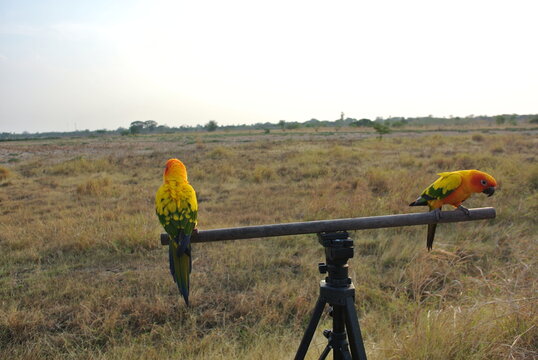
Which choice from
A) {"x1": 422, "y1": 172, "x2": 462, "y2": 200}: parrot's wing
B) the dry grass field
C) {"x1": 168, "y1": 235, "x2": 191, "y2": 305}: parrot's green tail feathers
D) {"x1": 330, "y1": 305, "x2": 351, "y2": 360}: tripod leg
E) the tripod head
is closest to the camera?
the tripod head

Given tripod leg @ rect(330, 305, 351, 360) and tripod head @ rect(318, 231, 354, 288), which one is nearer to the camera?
tripod head @ rect(318, 231, 354, 288)

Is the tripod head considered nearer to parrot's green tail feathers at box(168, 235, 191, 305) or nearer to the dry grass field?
parrot's green tail feathers at box(168, 235, 191, 305)

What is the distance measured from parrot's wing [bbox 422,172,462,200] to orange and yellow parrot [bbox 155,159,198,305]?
1533 millimetres

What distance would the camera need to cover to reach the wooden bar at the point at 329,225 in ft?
4.83

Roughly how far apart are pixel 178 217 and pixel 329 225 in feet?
2.86

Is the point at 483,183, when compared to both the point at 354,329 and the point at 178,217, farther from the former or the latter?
the point at 178,217

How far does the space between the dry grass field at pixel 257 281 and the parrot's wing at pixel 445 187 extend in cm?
74

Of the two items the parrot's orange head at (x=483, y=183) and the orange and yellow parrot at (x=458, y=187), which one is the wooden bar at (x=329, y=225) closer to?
the orange and yellow parrot at (x=458, y=187)

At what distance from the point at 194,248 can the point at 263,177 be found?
617 centimetres

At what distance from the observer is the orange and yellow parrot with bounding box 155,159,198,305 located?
174cm

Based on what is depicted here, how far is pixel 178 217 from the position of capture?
75.7 inches

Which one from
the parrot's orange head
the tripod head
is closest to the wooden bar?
the tripod head

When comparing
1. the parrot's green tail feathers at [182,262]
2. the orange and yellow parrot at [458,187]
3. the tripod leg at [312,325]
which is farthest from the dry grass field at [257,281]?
the parrot's green tail feathers at [182,262]

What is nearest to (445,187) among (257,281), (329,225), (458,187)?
(458,187)
